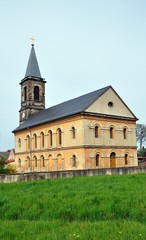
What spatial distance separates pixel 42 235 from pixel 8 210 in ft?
10.5

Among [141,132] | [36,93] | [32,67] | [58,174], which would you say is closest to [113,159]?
[58,174]

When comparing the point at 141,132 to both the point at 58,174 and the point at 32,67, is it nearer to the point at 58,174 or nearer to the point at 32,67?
the point at 32,67

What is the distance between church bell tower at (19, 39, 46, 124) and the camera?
1999 inches

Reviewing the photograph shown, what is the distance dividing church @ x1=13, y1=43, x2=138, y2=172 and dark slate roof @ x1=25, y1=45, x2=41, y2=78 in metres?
13.4

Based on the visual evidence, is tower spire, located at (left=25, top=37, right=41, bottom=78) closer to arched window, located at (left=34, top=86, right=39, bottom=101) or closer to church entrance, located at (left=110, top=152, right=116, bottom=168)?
arched window, located at (left=34, top=86, right=39, bottom=101)

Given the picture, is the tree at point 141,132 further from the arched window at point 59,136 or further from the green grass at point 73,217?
the green grass at point 73,217

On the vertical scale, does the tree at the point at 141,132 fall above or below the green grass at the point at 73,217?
above

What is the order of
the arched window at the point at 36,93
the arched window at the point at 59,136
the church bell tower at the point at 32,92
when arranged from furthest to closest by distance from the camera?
1. the arched window at the point at 36,93
2. the church bell tower at the point at 32,92
3. the arched window at the point at 59,136

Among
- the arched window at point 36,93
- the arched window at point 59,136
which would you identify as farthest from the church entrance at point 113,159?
the arched window at point 36,93

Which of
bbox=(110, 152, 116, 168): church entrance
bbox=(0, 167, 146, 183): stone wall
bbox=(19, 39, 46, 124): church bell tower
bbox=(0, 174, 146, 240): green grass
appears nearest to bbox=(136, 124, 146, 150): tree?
bbox=(19, 39, 46, 124): church bell tower

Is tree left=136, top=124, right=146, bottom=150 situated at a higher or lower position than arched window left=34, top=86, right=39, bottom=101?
lower

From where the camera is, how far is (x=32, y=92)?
51.0 m

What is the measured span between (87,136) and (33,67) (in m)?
26.4

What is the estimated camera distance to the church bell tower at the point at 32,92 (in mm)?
50781
